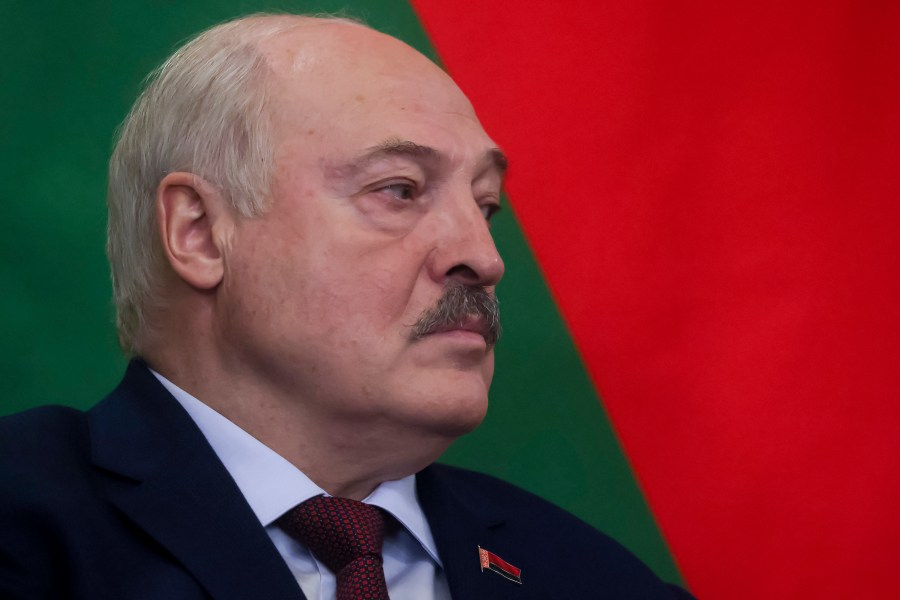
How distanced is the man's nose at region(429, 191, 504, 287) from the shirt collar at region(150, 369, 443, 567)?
33 centimetres

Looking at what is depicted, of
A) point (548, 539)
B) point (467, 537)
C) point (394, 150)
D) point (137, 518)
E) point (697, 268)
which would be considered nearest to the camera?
point (137, 518)

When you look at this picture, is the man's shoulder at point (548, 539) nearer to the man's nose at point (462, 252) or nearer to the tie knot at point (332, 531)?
the tie knot at point (332, 531)

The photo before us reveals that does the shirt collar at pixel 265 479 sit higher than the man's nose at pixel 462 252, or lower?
lower

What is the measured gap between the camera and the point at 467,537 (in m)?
1.82

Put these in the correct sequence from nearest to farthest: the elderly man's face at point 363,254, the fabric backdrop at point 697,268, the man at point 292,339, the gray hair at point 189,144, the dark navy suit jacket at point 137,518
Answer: the dark navy suit jacket at point 137,518 < the man at point 292,339 < the elderly man's face at point 363,254 < the gray hair at point 189,144 < the fabric backdrop at point 697,268

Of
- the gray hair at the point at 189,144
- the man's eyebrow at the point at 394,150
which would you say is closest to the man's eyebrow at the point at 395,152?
the man's eyebrow at the point at 394,150

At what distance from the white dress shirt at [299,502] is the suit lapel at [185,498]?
61 millimetres

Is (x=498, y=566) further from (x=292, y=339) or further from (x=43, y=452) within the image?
(x=43, y=452)

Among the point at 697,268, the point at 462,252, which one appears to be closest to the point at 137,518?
the point at 462,252

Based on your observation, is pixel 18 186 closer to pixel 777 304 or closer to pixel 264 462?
pixel 264 462

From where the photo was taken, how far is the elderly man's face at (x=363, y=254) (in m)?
1.63

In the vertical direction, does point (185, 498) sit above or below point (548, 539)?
above

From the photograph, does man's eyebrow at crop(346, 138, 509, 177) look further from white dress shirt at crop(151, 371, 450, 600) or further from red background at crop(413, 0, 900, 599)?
red background at crop(413, 0, 900, 599)

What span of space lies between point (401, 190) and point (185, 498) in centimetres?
52
